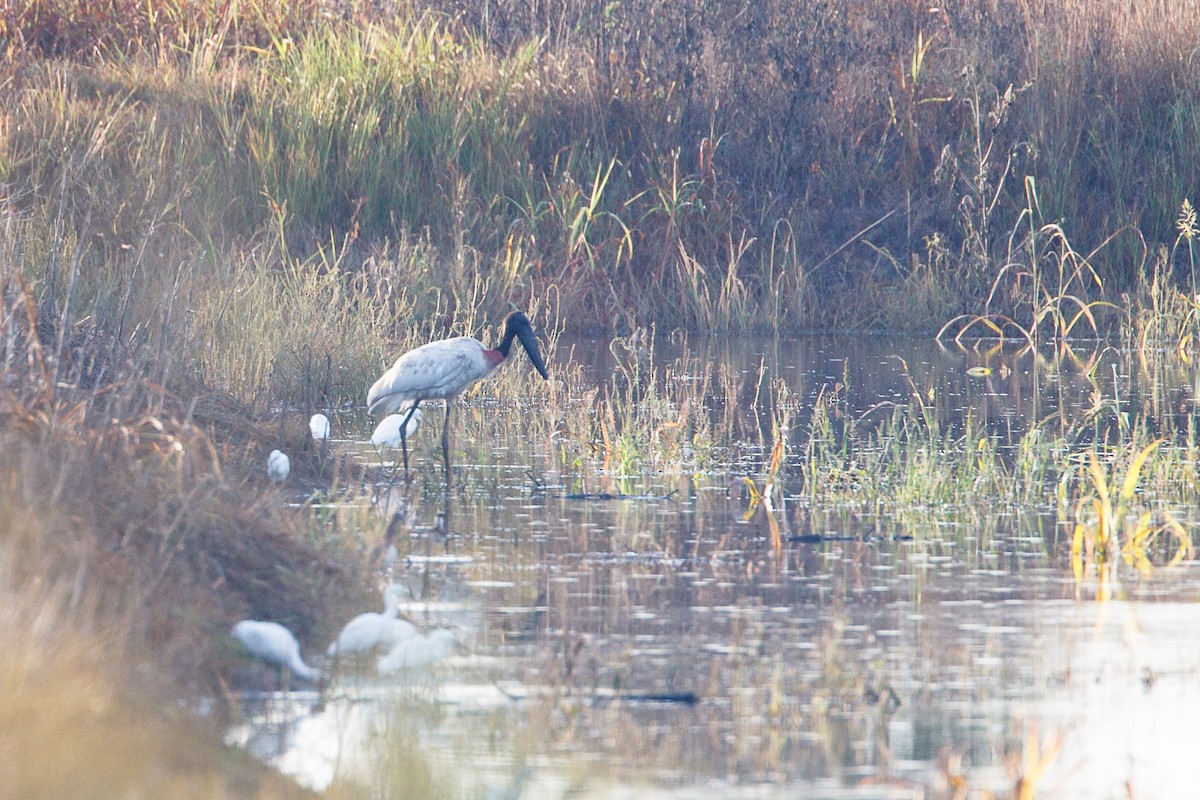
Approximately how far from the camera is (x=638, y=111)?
706 inches

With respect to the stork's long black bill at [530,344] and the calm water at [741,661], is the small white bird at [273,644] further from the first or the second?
the stork's long black bill at [530,344]

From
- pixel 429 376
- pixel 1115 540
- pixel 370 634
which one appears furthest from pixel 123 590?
pixel 429 376

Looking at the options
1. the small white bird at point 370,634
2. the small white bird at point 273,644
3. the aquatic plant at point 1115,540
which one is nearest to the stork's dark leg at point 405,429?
→ the aquatic plant at point 1115,540

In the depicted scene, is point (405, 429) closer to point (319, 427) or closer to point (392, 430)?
point (392, 430)

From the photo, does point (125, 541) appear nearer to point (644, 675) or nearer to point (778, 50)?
point (644, 675)

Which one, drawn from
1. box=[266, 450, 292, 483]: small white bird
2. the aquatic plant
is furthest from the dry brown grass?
the aquatic plant

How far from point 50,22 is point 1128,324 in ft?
38.2

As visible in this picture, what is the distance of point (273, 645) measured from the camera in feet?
17.5

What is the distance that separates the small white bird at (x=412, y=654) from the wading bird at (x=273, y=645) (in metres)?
0.20

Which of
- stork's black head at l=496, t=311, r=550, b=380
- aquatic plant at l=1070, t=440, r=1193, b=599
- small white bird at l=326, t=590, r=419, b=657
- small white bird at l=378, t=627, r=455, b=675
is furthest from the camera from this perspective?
stork's black head at l=496, t=311, r=550, b=380

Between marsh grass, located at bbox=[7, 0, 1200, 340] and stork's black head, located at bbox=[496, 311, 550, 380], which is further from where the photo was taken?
marsh grass, located at bbox=[7, 0, 1200, 340]

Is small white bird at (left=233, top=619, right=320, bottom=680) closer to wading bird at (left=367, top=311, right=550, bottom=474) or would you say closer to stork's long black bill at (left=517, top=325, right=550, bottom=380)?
wading bird at (left=367, top=311, right=550, bottom=474)

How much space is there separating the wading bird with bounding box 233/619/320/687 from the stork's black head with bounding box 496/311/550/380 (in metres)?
5.24

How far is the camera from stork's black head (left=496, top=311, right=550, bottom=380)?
1070 centimetres
